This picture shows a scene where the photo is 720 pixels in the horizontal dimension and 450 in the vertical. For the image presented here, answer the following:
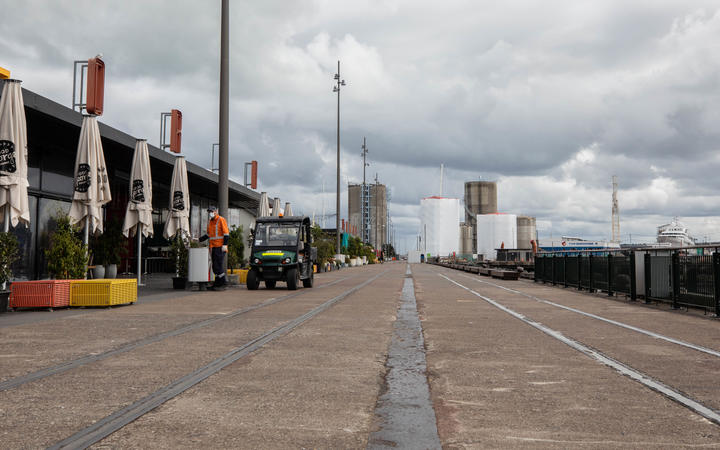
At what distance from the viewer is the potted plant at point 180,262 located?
18547mm

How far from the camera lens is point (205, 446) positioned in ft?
11.5

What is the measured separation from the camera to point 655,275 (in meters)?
15.0

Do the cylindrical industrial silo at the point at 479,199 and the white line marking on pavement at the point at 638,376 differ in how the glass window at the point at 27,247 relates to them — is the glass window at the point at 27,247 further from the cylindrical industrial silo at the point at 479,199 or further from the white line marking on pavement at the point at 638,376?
the cylindrical industrial silo at the point at 479,199

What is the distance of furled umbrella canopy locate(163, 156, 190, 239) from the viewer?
65.5 ft

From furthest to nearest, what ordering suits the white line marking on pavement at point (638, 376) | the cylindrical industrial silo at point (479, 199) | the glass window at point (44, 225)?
the cylindrical industrial silo at point (479, 199), the glass window at point (44, 225), the white line marking on pavement at point (638, 376)

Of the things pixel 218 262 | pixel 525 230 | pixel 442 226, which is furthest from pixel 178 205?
pixel 525 230

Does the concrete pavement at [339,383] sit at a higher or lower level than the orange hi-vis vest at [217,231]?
lower

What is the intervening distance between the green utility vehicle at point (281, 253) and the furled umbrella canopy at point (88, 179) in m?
5.16

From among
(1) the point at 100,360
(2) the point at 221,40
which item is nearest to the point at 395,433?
(1) the point at 100,360

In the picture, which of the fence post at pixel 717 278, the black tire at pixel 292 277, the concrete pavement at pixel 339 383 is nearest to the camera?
the concrete pavement at pixel 339 383

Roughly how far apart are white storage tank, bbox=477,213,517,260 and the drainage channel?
163 metres

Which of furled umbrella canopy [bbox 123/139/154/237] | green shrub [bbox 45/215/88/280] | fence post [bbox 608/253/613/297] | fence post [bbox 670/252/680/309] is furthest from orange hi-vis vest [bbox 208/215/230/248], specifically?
fence post [bbox 670/252/680/309]

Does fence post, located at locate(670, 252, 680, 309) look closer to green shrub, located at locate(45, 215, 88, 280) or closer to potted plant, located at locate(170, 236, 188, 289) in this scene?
potted plant, located at locate(170, 236, 188, 289)

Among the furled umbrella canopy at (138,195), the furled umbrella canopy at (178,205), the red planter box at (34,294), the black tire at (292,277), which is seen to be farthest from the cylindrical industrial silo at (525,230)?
the red planter box at (34,294)
